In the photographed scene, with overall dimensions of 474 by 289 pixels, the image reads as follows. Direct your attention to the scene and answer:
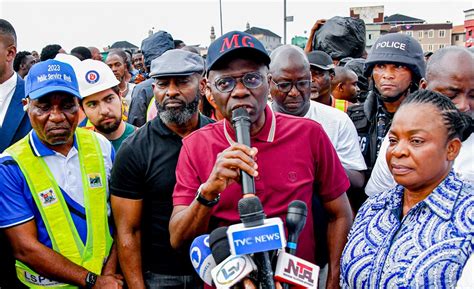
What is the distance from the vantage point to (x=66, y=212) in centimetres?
273

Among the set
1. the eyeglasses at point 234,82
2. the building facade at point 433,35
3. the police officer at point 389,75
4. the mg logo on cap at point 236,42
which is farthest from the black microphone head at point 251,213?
the building facade at point 433,35

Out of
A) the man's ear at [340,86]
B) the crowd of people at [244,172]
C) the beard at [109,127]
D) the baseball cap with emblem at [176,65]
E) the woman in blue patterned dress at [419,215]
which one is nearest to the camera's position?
the woman in blue patterned dress at [419,215]

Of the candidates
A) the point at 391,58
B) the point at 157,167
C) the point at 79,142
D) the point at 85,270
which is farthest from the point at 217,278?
the point at 391,58

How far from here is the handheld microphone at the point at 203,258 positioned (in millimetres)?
1735

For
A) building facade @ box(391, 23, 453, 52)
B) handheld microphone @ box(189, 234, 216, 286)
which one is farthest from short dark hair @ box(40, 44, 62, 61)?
building facade @ box(391, 23, 453, 52)

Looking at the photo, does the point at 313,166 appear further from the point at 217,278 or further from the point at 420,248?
the point at 217,278

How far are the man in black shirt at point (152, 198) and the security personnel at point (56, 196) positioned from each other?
16cm

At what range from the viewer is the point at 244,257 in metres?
1.56

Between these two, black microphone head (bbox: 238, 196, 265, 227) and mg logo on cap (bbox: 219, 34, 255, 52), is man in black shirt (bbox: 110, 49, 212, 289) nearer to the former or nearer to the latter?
mg logo on cap (bbox: 219, 34, 255, 52)

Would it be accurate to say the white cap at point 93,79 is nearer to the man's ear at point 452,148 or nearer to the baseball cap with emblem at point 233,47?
the baseball cap with emblem at point 233,47

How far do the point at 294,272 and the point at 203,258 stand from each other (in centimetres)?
35

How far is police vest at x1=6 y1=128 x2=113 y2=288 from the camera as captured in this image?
106 inches

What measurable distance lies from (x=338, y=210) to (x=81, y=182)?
153 cm

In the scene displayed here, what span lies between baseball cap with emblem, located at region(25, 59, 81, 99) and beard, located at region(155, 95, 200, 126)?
1.78 ft
